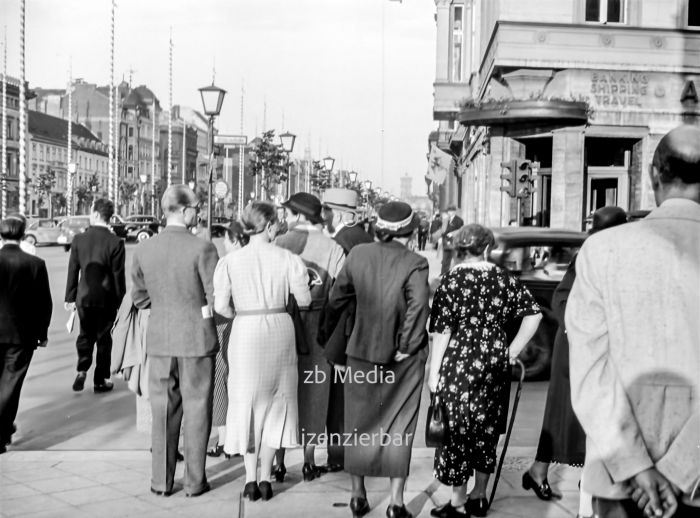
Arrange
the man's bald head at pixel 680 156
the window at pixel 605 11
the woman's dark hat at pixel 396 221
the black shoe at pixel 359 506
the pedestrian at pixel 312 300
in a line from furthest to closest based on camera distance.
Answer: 1. the window at pixel 605 11
2. the pedestrian at pixel 312 300
3. the woman's dark hat at pixel 396 221
4. the black shoe at pixel 359 506
5. the man's bald head at pixel 680 156

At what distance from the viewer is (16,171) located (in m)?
103

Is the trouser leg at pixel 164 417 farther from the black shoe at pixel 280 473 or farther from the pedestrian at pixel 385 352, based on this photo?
the pedestrian at pixel 385 352

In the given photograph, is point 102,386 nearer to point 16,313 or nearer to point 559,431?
point 16,313

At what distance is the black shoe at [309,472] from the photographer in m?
6.45

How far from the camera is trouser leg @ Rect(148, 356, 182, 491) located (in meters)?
5.96

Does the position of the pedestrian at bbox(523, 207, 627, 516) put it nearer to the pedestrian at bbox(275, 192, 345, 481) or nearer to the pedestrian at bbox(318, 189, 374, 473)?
the pedestrian at bbox(318, 189, 374, 473)

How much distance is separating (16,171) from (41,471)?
340ft

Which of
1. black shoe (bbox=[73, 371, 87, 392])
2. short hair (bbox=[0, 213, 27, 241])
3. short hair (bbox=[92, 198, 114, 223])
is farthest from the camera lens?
black shoe (bbox=[73, 371, 87, 392])

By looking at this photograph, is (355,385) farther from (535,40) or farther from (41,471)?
(535,40)

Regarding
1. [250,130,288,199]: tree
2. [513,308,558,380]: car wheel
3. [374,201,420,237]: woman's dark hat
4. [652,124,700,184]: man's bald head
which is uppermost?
[250,130,288,199]: tree

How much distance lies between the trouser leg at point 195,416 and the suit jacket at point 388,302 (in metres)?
1.02

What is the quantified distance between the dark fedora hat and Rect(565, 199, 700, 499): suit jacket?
4406 mm

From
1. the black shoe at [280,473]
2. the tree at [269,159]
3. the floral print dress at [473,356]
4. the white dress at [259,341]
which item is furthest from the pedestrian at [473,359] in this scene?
the tree at [269,159]

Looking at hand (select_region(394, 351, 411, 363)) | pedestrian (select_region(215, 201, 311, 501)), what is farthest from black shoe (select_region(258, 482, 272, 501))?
hand (select_region(394, 351, 411, 363))
